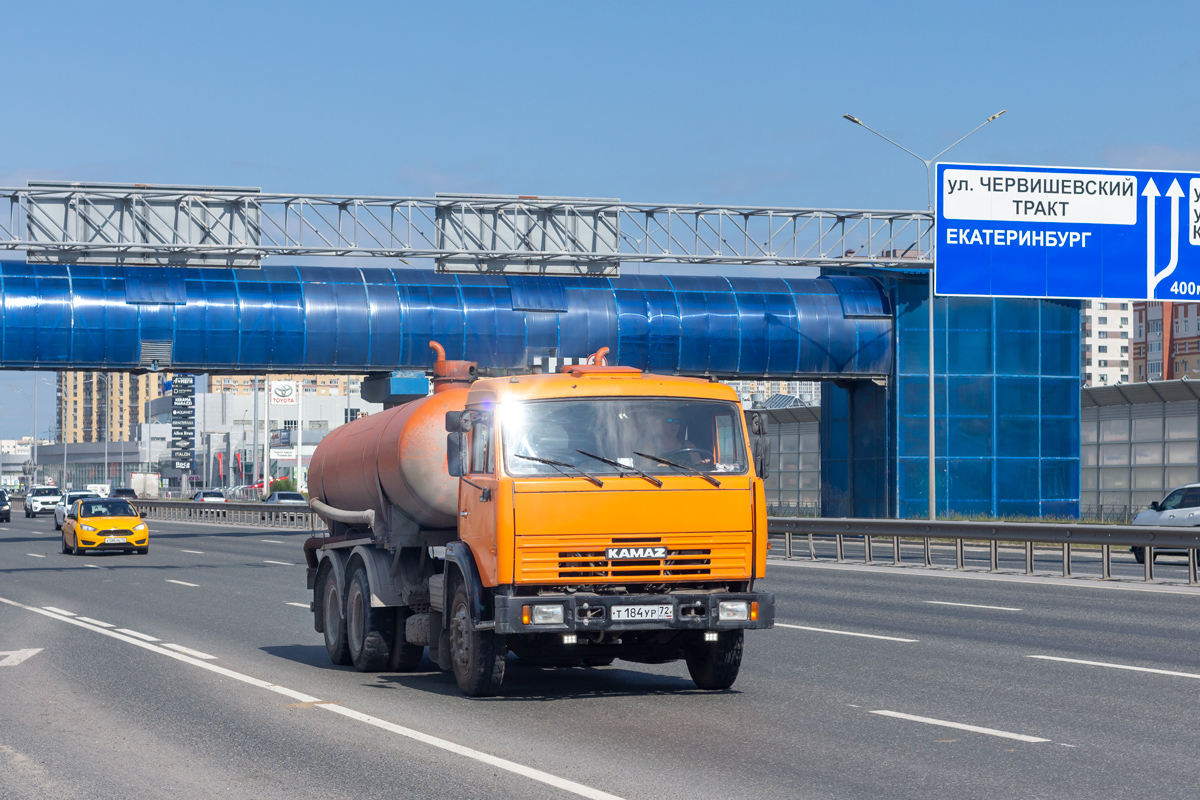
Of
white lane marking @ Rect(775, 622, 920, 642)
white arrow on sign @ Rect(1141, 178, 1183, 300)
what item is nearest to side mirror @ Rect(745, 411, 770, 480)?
white lane marking @ Rect(775, 622, 920, 642)

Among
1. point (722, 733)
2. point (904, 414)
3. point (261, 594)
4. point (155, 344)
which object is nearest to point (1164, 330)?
point (904, 414)

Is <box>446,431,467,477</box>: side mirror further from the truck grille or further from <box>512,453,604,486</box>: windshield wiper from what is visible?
the truck grille

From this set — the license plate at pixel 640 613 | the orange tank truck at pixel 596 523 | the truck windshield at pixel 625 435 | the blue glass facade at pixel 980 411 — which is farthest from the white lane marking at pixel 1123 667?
the blue glass facade at pixel 980 411

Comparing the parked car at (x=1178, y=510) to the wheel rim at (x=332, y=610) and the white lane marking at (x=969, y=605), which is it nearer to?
the white lane marking at (x=969, y=605)

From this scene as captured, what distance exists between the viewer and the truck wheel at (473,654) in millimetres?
11125

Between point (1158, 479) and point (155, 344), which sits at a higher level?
point (155, 344)

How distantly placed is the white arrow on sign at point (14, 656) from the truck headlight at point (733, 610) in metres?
7.12

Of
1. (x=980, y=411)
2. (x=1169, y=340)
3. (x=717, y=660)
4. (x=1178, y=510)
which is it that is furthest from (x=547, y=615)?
(x=1169, y=340)

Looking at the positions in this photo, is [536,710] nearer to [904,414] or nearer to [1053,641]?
[1053,641]

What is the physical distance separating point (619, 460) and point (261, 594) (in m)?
13.6

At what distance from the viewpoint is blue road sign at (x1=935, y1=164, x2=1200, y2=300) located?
3406 centimetres

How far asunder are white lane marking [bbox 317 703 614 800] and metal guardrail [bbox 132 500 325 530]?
129 ft

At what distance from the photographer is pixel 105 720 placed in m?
10.6

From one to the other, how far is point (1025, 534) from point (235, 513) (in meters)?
48.7
